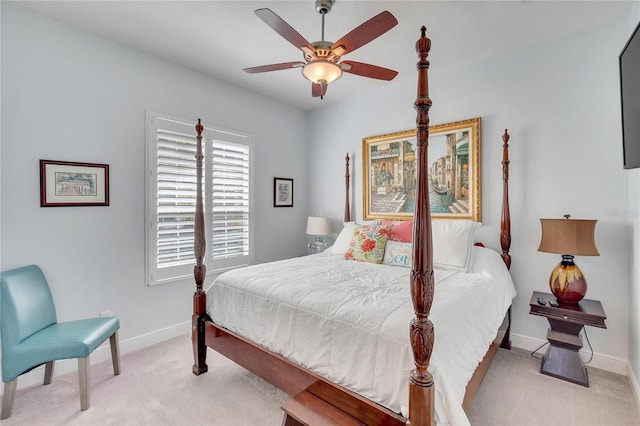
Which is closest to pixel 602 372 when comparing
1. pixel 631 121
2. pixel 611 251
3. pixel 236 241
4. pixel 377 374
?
pixel 611 251

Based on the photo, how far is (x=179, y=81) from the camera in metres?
3.18

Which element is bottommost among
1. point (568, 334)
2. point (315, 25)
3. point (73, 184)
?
point (568, 334)

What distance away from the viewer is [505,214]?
2.85 m

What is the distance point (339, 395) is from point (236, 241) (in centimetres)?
255

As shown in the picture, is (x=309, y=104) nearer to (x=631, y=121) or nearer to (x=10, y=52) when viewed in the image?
(x=10, y=52)

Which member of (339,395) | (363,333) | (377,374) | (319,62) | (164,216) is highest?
(319,62)

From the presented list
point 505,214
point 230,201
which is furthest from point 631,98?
point 230,201

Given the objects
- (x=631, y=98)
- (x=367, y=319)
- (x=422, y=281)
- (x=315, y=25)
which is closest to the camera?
(x=422, y=281)

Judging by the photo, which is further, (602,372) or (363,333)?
(602,372)

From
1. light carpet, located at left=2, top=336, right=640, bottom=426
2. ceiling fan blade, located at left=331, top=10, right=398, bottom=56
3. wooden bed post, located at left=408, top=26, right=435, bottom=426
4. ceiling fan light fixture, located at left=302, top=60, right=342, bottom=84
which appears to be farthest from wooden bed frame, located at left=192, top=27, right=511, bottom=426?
ceiling fan light fixture, located at left=302, top=60, right=342, bottom=84

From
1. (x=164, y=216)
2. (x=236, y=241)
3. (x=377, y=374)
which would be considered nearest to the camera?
(x=377, y=374)

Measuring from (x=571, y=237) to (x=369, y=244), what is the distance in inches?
62.7

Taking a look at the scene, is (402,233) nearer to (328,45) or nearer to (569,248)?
(569,248)

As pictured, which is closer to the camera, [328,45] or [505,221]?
[328,45]
